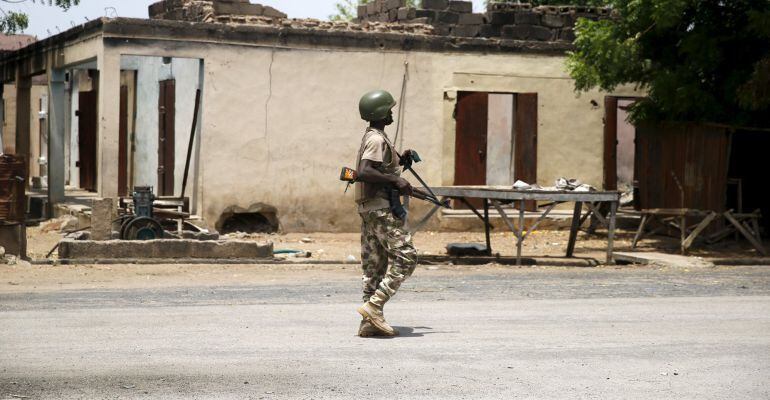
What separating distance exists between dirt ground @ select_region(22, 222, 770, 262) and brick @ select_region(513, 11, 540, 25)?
157 inches

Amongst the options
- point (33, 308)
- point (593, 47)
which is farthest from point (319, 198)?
point (33, 308)

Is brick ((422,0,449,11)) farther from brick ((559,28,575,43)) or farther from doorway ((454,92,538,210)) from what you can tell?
brick ((559,28,575,43))

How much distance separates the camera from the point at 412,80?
20.0 metres

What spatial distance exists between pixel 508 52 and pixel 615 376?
14292 mm

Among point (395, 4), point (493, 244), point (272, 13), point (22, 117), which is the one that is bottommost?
point (493, 244)

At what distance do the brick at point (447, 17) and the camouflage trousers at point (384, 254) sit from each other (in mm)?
13750

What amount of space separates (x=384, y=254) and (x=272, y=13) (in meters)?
13.0

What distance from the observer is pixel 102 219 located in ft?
50.3

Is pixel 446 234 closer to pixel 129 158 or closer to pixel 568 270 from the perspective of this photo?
pixel 568 270

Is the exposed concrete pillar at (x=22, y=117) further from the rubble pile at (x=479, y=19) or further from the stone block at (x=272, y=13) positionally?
the stone block at (x=272, y=13)

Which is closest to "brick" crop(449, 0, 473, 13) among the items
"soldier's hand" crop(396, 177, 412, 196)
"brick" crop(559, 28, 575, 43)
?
"brick" crop(559, 28, 575, 43)

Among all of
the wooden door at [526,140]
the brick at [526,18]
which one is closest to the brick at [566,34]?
the brick at [526,18]

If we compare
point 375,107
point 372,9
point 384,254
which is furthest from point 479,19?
point 384,254

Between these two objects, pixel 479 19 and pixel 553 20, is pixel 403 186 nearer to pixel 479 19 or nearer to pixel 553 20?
pixel 479 19
